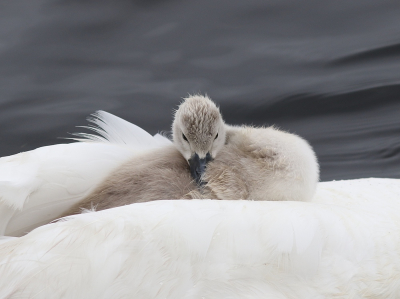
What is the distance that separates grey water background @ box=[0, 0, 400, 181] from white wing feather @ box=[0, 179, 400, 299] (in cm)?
225

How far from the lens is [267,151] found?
Result: 254 centimetres

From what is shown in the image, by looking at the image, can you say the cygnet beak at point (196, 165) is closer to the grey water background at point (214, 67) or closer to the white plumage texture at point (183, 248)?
the white plumage texture at point (183, 248)

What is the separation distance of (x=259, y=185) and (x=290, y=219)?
0.33 meters

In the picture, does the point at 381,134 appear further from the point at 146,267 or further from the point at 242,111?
the point at 146,267

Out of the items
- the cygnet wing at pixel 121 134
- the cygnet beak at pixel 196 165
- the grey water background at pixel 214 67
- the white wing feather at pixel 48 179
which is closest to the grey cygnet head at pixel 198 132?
the cygnet beak at pixel 196 165

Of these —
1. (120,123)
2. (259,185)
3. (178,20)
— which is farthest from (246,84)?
(259,185)

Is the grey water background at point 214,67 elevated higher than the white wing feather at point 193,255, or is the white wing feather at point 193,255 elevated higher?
the grey water background at point 214,67

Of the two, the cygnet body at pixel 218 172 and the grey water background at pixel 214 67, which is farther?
the grey water background at pixel 214 67

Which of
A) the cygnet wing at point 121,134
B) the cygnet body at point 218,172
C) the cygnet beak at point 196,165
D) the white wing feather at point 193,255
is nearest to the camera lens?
the white wing feather at point 193,255

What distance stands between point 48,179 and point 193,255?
661mm

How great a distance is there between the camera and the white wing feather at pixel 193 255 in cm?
197

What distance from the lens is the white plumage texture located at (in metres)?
1.98

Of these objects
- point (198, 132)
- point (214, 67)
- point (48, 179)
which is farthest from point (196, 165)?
point (214, 67)

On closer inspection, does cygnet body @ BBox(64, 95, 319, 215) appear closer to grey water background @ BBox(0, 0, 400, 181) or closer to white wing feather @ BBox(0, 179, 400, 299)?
white wing feather @ BBox(0, 179, 400, 299)
